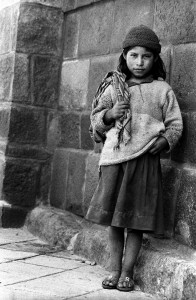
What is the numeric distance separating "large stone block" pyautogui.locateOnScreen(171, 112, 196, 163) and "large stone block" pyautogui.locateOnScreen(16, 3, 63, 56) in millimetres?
2025

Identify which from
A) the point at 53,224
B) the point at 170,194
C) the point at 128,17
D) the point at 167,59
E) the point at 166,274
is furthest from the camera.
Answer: the point at 53,224

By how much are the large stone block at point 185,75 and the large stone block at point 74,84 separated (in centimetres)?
126

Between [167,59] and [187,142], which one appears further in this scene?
[167,59]

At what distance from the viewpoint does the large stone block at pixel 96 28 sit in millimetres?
4781

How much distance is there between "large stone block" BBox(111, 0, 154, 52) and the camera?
4.27 meters

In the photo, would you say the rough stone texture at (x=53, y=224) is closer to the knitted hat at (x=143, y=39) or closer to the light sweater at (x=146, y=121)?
the light sweater at (x=146, y=121)

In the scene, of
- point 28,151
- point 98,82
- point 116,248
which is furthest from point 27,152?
point 116,248

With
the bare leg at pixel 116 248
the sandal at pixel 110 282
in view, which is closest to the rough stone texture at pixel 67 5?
the bare leg at pixel 116 248

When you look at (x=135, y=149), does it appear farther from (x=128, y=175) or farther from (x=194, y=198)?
(x=194, y=198)

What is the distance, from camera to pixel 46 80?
5.41 m

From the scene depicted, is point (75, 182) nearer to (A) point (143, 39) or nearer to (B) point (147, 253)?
(B) point (147, 253)

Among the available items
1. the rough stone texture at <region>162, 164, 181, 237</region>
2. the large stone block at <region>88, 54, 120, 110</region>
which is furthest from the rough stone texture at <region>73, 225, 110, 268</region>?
the large stone block at <region>88, 54, 120, 110</region>

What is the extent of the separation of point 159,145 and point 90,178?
1.28 meters

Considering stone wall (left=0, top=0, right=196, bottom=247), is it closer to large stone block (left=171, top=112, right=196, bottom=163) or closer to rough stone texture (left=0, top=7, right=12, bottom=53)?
rough stone texture (left=0, top=7, right=12, bottom=53)
